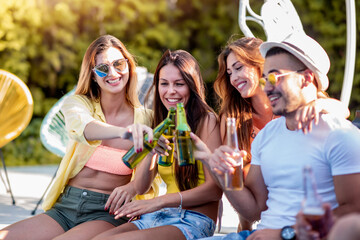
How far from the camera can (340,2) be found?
8414 millimetres

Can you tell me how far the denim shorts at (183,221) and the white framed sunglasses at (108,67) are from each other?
0.94m

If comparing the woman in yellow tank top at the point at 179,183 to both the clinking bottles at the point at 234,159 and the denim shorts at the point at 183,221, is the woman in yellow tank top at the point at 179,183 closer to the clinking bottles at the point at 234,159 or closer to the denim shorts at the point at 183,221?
the denim shorts at the point at 183,221

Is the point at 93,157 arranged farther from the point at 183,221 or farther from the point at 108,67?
the point at 183,221

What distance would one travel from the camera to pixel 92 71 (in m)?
3.14

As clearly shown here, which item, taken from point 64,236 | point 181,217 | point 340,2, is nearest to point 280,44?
point 181,217

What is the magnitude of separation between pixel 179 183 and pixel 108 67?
0.88m

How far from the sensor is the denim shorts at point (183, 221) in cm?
249

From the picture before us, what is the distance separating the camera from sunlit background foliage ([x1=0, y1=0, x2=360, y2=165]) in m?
9.43

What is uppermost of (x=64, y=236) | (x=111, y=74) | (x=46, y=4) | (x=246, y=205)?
(x=46, y=4)

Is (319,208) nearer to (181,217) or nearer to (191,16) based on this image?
(181,217)

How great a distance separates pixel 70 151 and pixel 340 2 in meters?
6.79

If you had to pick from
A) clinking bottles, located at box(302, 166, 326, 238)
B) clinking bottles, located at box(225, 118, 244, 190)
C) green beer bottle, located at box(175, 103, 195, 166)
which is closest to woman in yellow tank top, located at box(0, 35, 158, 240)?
green beer bottle, located at box(175, 103, 195, 166)

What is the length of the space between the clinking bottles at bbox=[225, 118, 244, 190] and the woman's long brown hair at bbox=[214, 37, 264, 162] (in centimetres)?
88

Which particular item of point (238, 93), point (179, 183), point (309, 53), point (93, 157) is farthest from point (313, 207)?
point (93, 157)
